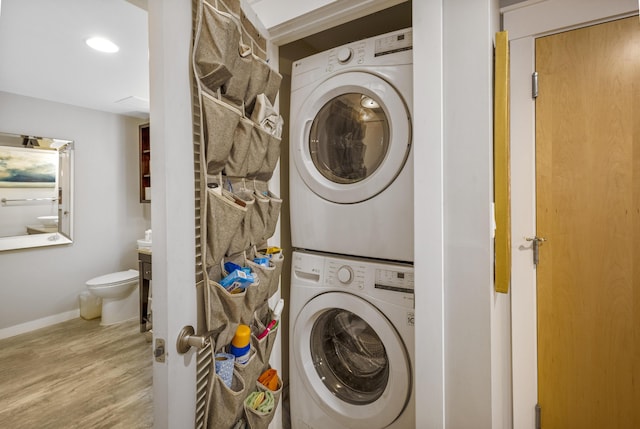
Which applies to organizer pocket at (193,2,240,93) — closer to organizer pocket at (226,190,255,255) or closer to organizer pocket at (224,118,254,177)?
organizer pocket at (224,118,254,177)

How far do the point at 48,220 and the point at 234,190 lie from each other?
3.29 metres

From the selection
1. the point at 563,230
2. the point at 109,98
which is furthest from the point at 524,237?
the point at 109,98

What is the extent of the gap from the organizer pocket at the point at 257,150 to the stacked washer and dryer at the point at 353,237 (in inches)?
13.6

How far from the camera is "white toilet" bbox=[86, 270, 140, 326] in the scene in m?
3.01

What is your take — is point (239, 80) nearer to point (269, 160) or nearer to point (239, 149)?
point (239, 149)

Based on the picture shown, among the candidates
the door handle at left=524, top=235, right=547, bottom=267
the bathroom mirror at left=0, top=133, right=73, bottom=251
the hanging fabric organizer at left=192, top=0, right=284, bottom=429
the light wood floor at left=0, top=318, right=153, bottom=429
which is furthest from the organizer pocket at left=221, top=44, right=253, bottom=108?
the bathroom mirror at left=0, top=133, right=73, bottom=251

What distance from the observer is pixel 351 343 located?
150 centimetres

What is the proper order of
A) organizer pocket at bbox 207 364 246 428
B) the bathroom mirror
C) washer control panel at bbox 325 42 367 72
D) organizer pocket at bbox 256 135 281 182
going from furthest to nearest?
the bathroom mirror
washer control panel at bbox 325 42 367 72
organizer pocket at bbox 256 135 281 182
organizer pocket at bbox 207 364 246 428

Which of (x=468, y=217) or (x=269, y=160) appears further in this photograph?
(x=269, y=160)

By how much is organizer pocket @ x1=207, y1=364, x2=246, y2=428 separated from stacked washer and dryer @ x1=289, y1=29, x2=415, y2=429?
1.74 feet

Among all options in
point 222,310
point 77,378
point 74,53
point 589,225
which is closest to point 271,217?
point 222,310

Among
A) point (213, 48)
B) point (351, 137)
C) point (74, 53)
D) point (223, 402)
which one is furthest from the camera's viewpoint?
point (74, 53)

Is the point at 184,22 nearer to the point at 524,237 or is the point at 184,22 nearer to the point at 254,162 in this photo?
the point at 254,162

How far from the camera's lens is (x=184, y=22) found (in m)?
0.75
